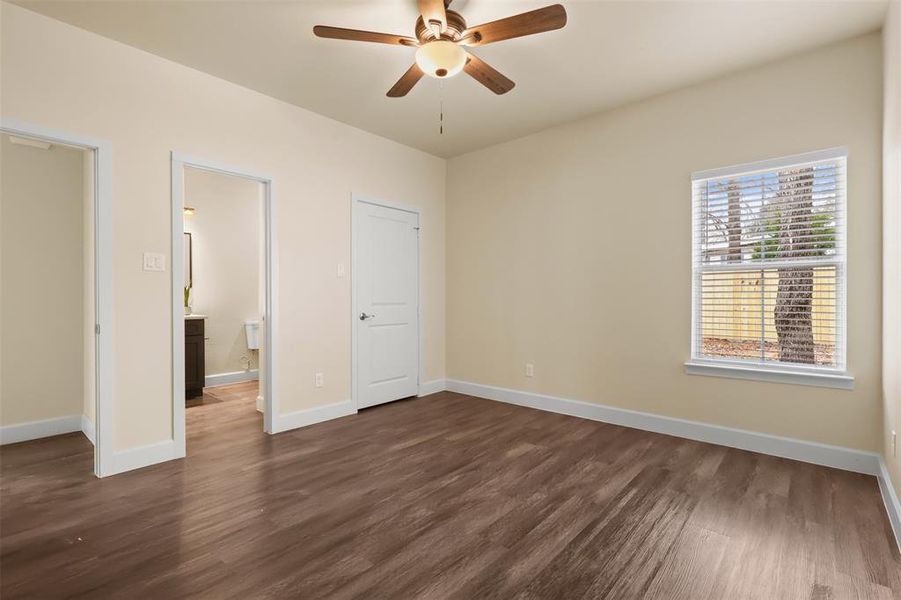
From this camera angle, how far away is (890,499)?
235 cm

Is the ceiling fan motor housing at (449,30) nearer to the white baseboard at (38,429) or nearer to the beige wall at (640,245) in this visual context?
the beige wall at (640,245)

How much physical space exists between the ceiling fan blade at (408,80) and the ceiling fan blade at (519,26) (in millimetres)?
373

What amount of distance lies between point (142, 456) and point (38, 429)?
1508mm

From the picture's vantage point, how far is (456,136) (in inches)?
182

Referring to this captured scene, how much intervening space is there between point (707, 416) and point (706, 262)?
1.25 metres

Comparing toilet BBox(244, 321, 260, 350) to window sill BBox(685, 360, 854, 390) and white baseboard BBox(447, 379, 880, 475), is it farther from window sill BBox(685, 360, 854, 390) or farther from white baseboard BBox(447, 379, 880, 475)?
window sill BBox(685, 360, 854, 390)

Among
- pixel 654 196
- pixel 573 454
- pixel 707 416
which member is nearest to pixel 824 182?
pixel 654 196

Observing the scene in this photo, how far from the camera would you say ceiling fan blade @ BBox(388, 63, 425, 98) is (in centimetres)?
271

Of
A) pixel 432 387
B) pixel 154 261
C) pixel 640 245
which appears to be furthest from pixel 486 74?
pixel 432 387

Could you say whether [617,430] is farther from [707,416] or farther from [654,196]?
[654,196]

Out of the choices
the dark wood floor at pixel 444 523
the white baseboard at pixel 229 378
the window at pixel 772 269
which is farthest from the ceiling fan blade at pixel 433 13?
the white baseboard at pixel 229 378

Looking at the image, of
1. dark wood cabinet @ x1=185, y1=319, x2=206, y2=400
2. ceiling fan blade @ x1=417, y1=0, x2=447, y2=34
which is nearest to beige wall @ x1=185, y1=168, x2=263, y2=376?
dark wood cabinet @ x1=185, y1=319, x2=206, y2=400

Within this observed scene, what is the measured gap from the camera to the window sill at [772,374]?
292 cm

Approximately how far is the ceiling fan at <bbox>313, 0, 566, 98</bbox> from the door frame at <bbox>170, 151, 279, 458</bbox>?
5.33ft
